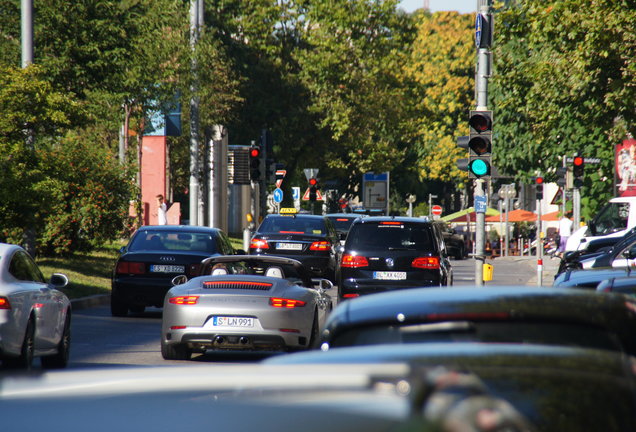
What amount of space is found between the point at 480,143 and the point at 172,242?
211 inches

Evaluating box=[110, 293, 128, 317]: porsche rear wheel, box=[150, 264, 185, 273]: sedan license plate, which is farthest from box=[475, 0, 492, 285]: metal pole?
box=[110, 293, 128, 317]: porsche rear wheel

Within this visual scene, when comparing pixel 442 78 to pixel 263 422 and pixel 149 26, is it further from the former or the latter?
pixel 263 422

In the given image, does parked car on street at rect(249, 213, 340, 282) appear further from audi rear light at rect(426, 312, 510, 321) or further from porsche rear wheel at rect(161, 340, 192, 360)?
audi rear light at rect(426, 312, 510, 321)

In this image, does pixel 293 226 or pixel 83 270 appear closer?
pixel 83 270

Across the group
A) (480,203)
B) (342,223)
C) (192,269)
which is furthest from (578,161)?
(192,269)

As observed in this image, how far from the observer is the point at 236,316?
13008 mm

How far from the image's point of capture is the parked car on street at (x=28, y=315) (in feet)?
36.3

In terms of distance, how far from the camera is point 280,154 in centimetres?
6406

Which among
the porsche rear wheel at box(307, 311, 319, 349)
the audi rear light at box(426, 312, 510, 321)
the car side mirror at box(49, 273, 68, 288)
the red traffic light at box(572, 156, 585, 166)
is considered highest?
the red traffic light at box(572, 156, 585, 166)

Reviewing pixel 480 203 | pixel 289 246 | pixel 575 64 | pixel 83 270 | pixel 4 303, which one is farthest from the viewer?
pixel 289 246

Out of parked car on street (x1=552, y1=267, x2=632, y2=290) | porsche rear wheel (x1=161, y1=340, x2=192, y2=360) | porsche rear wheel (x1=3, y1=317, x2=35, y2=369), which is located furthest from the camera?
porsche rear wheel (x1=161, y1=340, x2=192, y2=360)

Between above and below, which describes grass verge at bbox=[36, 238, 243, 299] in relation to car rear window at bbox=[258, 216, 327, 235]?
below

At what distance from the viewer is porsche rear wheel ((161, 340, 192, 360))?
13.3 m

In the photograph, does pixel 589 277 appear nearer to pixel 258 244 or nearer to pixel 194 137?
pixel 258 244
